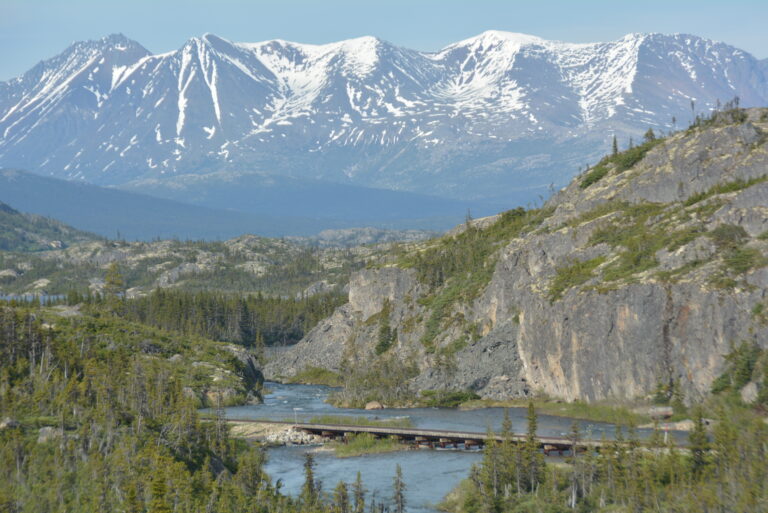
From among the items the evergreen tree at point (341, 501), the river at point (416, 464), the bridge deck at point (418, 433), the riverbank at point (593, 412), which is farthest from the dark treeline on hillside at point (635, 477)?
the riverbank at point (593, 412)

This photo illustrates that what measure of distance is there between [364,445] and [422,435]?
30.6 ft

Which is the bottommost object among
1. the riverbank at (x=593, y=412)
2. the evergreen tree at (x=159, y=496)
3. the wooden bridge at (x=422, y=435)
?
the evergreen tree at (x=159, y=496)

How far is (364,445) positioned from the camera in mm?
167750

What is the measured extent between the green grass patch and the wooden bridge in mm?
1559

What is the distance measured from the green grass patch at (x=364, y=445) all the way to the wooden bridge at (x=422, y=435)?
1.56 meters

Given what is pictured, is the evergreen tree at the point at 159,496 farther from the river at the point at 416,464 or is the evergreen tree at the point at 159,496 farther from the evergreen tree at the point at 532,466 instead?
the evergreen tree at the point at 532,466

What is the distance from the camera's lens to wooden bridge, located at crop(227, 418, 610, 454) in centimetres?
15362

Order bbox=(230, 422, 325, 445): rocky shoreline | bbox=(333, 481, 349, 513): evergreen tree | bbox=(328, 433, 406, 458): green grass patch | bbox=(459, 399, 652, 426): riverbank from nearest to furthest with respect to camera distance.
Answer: bbox=(333, 481, 349, 513): evergreen tree
bbox=(328, 433, 406, 458): green grass patch
bbox=(459, 399, 652, 426): riverbank
bbox=(230, 422, 325, 445): rocky shoreline

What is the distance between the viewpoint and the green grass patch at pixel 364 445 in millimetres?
163625

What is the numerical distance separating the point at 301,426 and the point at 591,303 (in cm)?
5510

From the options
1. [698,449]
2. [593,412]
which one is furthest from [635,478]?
[593,412]

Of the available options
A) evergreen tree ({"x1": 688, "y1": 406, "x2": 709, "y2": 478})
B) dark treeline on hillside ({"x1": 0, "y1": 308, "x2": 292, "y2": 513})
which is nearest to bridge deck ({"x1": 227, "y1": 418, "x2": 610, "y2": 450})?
dark treeline on hillside ({"x1": 0, "y1": 308, "x2": 292, "y2": 513})

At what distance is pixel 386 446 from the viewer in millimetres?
166875

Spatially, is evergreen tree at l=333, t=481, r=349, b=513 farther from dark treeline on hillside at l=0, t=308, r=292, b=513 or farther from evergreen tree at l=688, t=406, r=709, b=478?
evergreen tree at l=688, t=406, r=709, b=478
